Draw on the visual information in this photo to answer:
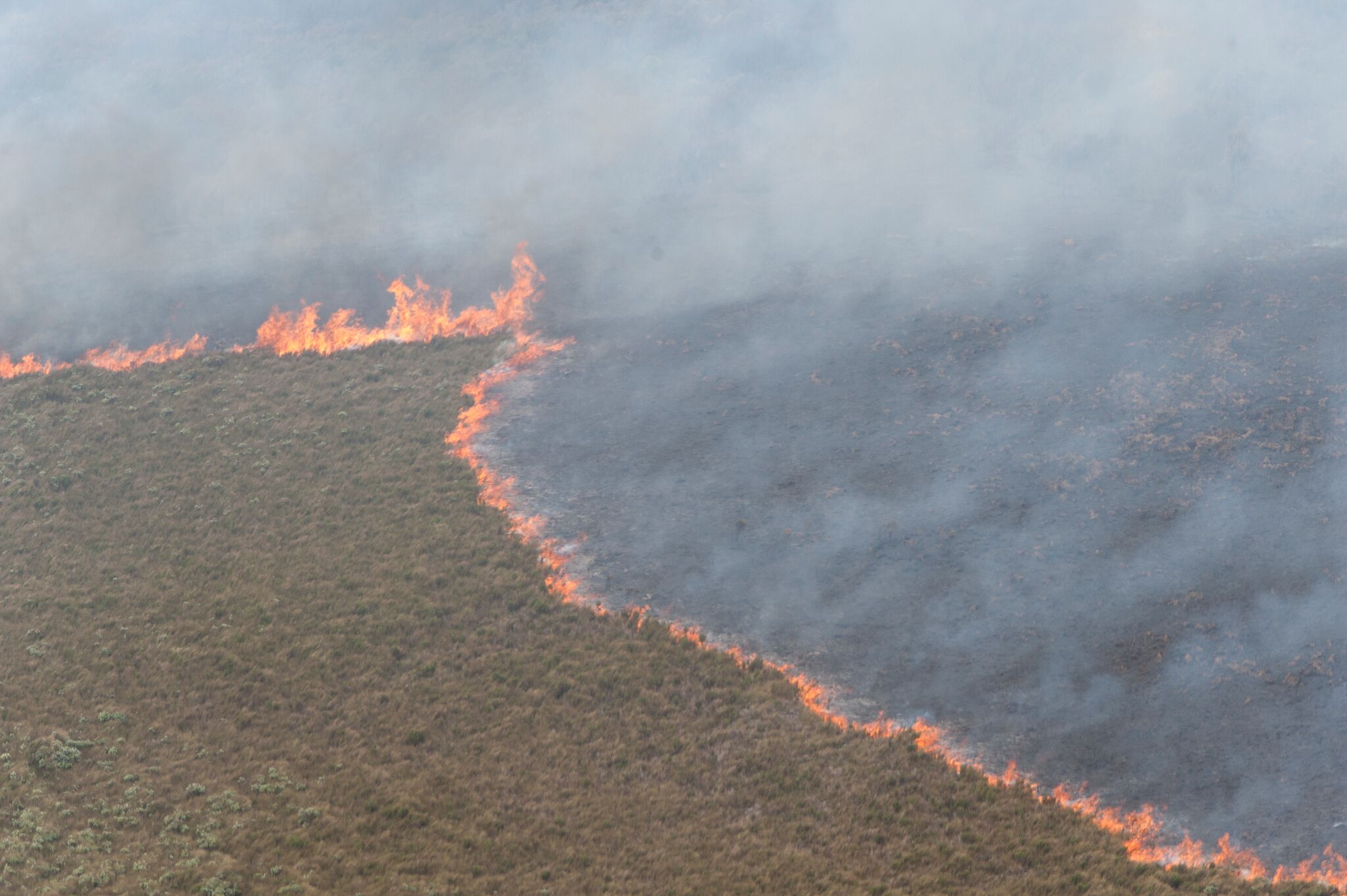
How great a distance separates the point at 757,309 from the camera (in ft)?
129

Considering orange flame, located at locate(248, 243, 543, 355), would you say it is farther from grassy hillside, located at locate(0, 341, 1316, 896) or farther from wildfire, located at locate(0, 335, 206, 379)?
grassy hillside, located at locate(0, 341, 1316, 896)

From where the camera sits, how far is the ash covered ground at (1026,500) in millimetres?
22297

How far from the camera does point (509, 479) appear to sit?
32281 mm

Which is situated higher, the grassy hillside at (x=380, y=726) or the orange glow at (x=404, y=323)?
the orange glow at (x=404, y=323)

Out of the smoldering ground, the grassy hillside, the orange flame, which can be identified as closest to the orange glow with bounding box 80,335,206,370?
the smoldering ground

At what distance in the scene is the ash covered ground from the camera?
73.2 feet

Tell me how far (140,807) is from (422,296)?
2515 centimetres

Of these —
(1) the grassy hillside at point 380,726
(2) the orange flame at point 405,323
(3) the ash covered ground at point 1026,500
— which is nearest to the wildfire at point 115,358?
(2) the orange flame at point 405,323

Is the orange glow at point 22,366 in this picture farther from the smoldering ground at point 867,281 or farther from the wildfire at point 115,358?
the smoldering ground at point 867,281

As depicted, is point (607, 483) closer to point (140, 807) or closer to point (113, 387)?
point (140, 807)

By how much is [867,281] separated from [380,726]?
24.6 meters

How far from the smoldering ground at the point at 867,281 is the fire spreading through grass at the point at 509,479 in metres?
0.62

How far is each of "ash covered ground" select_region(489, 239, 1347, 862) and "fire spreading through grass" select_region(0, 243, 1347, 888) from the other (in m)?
0.43

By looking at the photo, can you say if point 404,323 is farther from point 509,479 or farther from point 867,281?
point 867,281
